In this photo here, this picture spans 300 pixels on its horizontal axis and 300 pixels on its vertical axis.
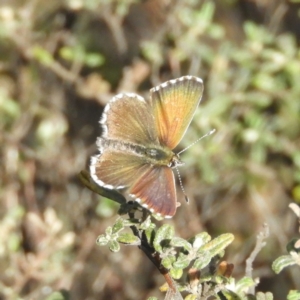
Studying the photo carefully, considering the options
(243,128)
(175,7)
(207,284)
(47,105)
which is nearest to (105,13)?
(175,7)

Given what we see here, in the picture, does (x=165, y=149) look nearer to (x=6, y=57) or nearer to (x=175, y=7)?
(x=175, y=7)

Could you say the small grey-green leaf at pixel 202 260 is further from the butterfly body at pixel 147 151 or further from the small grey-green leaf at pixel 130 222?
the butterfly body at pixel 147 151

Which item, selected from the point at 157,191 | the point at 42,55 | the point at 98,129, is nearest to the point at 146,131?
the point at 157,191

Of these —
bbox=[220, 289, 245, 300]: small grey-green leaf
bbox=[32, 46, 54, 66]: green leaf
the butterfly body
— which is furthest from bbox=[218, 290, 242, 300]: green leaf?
bbox=[32, 46, 54, 66]: green leaf

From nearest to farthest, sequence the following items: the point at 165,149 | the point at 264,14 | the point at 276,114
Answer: the point at 165,149 < the point at 276,114 < the point at 264,14

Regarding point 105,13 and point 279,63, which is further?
point 105,13

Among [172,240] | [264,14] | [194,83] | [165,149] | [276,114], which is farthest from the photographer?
[264,14]

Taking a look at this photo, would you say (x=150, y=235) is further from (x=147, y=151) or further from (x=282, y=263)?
(x=147, y=151)

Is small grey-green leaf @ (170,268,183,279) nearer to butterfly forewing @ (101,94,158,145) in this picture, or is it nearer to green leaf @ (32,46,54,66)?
butterfly forewing @ (101,94,158,145)
